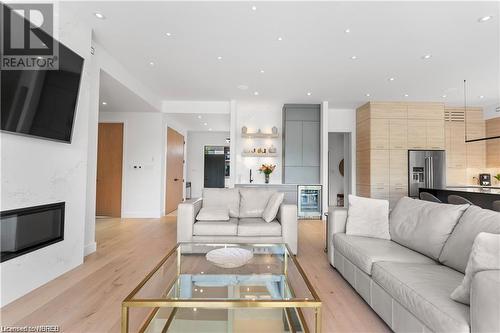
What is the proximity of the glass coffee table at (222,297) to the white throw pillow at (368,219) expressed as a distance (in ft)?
3.16

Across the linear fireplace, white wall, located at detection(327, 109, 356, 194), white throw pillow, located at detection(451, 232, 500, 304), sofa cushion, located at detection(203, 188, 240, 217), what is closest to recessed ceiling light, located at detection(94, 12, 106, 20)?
the linear fireplace

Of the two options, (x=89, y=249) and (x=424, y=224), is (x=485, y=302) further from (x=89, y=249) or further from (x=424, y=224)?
(x=89, y=249)

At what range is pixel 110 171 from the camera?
228 inches

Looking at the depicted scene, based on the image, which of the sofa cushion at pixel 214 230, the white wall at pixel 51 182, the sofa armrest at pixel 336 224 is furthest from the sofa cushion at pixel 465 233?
the white wall at pixel 51 182

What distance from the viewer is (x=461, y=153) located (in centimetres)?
610

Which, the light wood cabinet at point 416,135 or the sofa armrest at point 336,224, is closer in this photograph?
the sofa armrest at point 336,224

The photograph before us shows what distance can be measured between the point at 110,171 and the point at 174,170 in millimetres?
1634

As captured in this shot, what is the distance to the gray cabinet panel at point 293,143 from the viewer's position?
6.16m

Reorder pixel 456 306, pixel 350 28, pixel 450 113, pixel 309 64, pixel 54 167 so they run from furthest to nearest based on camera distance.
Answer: pixel 450 113 < pixel 309 64 < pixel 350 28 < pixel 54 167 < pixel 456 306

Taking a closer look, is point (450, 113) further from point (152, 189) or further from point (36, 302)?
point (36, 302)

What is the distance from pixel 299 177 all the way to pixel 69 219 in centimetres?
479

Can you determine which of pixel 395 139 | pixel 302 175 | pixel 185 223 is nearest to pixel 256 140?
pixel 302 175

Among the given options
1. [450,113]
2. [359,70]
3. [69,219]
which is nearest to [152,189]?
[69,219]

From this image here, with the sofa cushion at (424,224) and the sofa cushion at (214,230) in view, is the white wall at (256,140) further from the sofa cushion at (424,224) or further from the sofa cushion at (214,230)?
the sofa cushion at (424,224)
